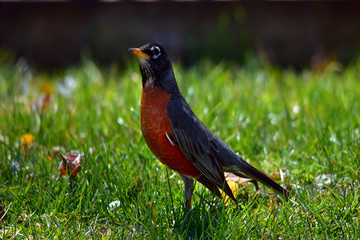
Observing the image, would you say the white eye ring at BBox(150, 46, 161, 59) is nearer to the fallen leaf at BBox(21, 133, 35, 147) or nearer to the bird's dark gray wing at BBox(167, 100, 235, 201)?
the bird's dark gray wing at BBox(167, 100, 235, 201)

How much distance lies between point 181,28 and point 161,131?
3.68 m

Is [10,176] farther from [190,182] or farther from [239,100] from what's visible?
[239,100]

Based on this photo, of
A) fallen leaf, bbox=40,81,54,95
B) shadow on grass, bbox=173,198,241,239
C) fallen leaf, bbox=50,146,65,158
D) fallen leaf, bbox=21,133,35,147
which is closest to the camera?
shadow on grass, bbox=173,198,241,239

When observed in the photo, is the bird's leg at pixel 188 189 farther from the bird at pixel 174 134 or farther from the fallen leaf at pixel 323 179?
the fallen leaf at pixel 323 179

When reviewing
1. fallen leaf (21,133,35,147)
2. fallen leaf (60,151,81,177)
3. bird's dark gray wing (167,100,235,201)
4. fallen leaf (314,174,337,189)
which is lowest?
fallen leaf (314,174,337,189)

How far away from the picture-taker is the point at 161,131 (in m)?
2.90

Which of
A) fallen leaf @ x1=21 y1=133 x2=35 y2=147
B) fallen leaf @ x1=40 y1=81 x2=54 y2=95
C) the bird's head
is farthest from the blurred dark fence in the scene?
the bird's head

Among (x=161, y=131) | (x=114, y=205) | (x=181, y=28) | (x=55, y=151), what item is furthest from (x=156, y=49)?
(x=181, y=28)

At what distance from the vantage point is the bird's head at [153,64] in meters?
2.97

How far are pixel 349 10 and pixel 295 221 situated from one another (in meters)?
4.38

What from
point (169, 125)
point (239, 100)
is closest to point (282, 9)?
point (239, 100)

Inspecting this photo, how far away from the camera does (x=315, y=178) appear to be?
331cm

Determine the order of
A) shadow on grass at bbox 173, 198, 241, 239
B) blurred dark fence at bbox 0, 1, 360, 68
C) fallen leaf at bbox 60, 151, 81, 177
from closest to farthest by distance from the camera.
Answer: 1. shadow on grass at bbox 173, 198, 241, 239
2. fallen leaf at bbox 60, 151, 81, 177
3. blurred dark fence at bbox 0, 1, 360, 68

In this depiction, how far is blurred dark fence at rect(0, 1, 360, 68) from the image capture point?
6.31 meters
